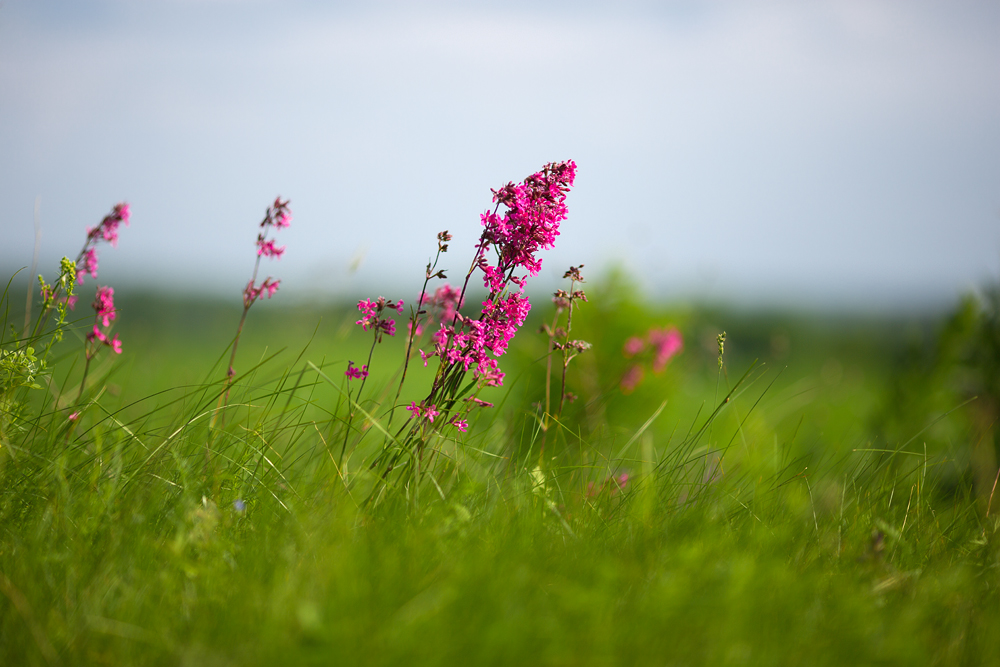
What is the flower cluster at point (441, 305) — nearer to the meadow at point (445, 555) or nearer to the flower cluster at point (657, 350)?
the meadow at point (445, 555)

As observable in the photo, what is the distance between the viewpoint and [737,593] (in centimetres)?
145

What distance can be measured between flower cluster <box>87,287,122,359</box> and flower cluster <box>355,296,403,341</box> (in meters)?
1.18

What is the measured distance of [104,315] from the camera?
2.70 meters

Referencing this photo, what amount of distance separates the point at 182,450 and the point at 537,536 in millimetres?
1404

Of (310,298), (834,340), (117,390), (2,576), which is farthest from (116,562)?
(834,340)

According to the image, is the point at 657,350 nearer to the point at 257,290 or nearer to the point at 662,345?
the point at 662,345

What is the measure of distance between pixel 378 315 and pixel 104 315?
4.15 ft

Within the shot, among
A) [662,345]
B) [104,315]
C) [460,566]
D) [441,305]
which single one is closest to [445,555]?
[460,566]

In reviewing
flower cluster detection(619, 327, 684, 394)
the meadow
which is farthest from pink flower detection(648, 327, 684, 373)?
the meadow

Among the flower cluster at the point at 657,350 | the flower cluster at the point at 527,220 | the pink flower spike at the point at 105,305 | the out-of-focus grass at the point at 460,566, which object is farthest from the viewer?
the flower cluster at the point at 657,350

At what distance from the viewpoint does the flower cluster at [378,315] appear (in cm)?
232

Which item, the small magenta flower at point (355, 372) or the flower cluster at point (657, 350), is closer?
the small magenta flower at point (355, 372)

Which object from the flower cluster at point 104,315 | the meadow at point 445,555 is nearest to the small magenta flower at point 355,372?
the meadow at point 445,555

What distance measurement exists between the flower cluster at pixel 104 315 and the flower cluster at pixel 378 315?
1185 millimetres
